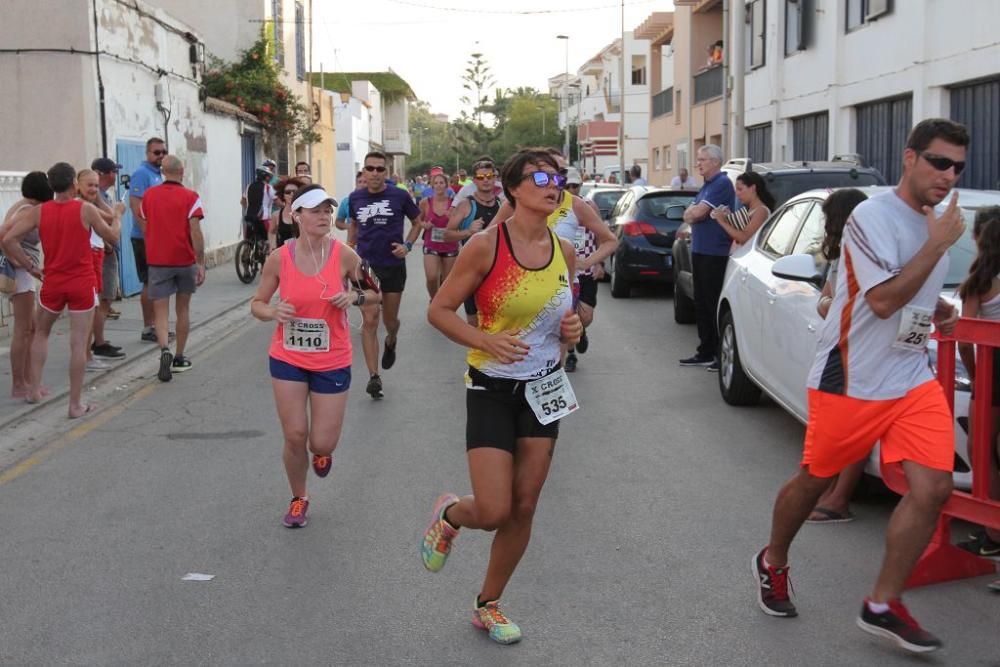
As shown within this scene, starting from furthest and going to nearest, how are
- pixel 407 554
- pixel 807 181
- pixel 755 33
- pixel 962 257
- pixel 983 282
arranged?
1. pixel 755 33
2. pixel 807 181
3. pixel 962 257
4. pixel 407 554
5. pixel 983 282

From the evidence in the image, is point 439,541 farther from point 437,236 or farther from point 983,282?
point 437,236

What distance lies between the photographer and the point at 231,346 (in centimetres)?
1301

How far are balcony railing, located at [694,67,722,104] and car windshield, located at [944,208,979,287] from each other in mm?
28933

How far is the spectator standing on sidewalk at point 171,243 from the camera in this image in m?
10.8

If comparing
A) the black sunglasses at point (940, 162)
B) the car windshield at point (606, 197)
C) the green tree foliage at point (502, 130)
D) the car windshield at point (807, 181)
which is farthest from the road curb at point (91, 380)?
the green tree foliage at point (502, 130)

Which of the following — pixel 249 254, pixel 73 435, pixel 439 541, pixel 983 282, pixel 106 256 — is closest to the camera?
pixel 439 541

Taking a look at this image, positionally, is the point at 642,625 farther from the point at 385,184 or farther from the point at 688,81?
the point at 688,81

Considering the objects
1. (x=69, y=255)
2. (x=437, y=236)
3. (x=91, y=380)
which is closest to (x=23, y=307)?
(x=69, y=255)

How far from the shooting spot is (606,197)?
2269 cm

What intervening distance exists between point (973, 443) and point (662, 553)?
4.78 ft

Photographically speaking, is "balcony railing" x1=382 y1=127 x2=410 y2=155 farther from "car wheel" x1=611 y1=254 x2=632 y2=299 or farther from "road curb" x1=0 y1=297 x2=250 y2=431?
"road curb" x1=0 y1=297 x2=250 y2=431

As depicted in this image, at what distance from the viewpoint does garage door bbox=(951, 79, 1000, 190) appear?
1716 centimetres

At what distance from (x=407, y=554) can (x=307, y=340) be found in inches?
48.5

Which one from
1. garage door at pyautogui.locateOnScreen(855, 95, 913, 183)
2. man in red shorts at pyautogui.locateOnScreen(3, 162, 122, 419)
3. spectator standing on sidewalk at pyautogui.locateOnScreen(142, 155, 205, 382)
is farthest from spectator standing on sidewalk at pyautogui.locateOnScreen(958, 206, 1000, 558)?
garage door at pyautogui.locateOnScreen(855, 95, 913, 183)
